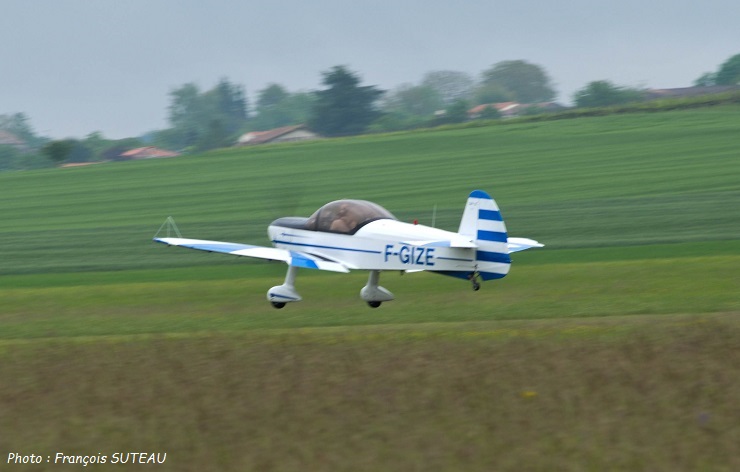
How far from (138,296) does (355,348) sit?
430 inches

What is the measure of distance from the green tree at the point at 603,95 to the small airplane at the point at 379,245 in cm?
8491

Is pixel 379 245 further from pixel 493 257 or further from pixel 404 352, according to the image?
pixel 404 352

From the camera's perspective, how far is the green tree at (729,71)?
126 m

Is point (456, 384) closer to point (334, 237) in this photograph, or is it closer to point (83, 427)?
point (83, 427)

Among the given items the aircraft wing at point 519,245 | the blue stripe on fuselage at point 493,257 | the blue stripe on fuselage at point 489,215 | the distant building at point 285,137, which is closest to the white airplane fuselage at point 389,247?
the blue stripe on fuselage at point 493,257

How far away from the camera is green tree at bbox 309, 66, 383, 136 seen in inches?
4117

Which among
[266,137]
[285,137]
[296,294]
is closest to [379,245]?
[296,294]

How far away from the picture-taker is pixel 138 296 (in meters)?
25.6

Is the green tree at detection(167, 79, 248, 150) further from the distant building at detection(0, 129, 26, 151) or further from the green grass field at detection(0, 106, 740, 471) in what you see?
the green grass field at detection(0, 106, 740, 471)

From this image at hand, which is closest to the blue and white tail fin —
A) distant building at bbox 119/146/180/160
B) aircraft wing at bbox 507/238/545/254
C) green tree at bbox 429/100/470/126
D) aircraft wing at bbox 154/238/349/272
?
aircraft wing at bbox 507/238/545/254

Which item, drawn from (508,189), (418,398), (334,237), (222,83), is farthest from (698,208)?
(222,83)

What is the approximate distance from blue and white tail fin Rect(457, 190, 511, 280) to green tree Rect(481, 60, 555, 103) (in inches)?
6477

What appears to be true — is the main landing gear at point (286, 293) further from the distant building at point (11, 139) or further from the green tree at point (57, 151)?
the distant building at point (11, 139)

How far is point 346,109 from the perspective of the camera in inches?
4146
